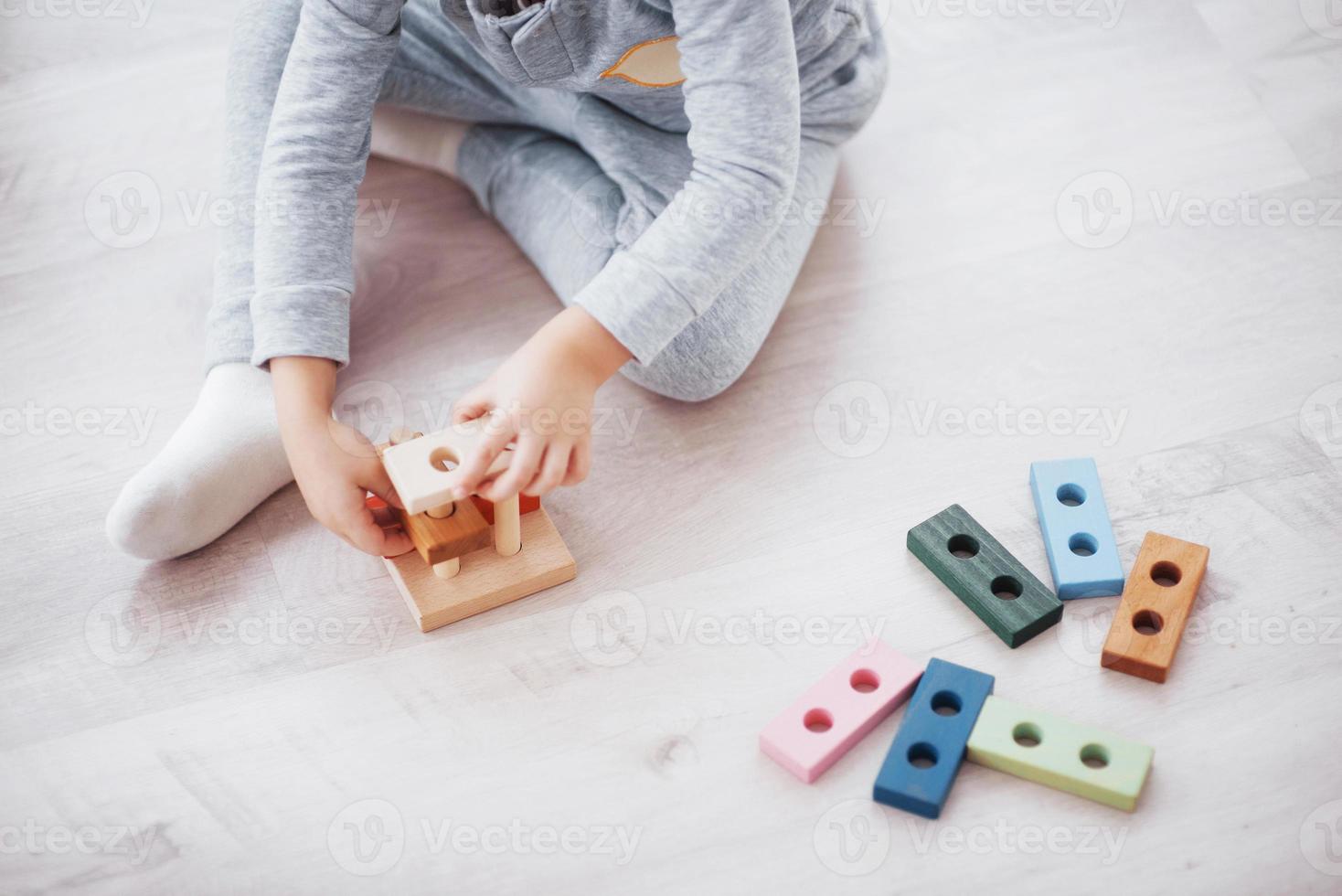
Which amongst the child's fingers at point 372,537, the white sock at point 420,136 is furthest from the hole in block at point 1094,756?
the white sock at point 420,136

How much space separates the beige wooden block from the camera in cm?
76

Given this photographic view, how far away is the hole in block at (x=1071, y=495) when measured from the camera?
0.93m

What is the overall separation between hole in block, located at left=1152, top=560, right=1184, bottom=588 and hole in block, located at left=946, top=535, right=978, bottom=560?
0.41 ft

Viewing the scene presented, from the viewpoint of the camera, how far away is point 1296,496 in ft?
3.05

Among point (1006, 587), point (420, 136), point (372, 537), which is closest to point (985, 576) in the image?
point (1006, 587)

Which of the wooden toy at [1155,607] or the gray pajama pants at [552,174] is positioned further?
the gray pajama pants at [552,174]

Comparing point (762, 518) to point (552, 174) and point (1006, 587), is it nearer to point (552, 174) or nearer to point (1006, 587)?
point (1006, 587)

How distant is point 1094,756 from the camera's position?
0.80 meters

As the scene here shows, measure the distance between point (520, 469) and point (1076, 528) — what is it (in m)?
0.41

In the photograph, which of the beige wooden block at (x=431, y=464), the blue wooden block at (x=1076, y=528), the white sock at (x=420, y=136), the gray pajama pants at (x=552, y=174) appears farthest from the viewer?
the white sock at (x=420, y=136)

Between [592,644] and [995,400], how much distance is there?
1.27ft

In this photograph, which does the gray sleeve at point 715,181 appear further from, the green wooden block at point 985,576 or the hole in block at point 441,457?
the green wooden block at point 985,576

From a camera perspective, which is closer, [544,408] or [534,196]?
[544,408]

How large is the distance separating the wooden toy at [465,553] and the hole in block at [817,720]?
0.20 m
